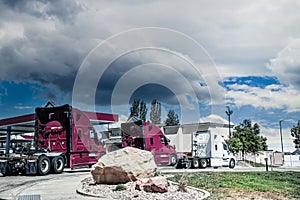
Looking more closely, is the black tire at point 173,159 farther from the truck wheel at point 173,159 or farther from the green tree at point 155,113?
the green tree at point 155,113

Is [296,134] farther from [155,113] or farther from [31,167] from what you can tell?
[31,167]

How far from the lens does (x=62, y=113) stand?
81.6ft

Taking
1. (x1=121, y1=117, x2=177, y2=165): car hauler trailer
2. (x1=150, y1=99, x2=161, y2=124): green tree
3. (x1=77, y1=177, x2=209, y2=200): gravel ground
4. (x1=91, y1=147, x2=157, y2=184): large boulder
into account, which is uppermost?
(x1=150, y1=99, x2=161, y2=124): green tree

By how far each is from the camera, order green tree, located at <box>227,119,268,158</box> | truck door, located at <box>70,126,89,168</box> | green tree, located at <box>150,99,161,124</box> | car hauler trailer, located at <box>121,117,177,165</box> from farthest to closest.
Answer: green tree, located at <box>150,99,161,124</box> → green tree, located at <box>227,119,268,158</box> → car hauler trailer, located at <box>121,117,177,165</box> → truck door, located at <box>70,126,89,168</box>

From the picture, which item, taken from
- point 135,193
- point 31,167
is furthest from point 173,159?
point 135,193

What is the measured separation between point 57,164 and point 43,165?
1264 millimetres

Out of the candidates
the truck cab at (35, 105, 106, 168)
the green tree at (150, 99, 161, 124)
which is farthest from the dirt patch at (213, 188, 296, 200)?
the green tree at (150, 99, 161, 124)

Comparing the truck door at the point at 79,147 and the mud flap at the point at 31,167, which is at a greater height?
the truck door at the point at 79,147

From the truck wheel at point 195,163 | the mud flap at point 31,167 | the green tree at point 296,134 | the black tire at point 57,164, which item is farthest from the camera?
the green tree at point 296,134

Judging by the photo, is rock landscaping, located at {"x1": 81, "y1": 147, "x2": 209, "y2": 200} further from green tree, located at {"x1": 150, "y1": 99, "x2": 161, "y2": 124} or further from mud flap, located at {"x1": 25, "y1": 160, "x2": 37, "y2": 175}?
green tree, located at {"x1": 150, "y1": 99, "x2": 161, "y2": 124}

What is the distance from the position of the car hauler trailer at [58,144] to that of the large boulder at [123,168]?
9.00 metres

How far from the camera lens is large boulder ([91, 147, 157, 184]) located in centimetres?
1327

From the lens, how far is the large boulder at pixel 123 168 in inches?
523

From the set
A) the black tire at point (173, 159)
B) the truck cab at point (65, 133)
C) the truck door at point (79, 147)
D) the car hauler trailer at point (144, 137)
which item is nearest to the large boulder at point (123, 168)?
the truck cab at point (65, 133)
